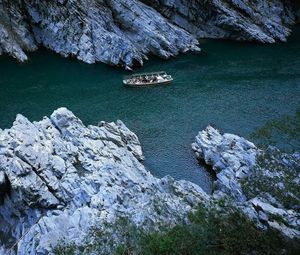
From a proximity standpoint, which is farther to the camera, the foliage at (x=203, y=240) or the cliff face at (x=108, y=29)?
the cliff face at (x=108, y=29)

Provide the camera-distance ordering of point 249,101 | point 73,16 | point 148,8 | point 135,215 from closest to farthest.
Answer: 1. point 135,215
2. point 249,101
3. point 73,16
4. point 148,8

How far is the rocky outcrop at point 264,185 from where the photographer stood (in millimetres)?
31109

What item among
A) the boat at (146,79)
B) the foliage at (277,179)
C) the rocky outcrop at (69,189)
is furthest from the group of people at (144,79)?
the foliage at (277,179)

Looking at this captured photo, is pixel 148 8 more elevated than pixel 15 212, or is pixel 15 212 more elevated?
pixel 148 8

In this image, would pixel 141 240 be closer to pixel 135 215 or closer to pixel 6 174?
pixel 135 215

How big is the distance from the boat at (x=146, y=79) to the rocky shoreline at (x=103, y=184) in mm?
17879

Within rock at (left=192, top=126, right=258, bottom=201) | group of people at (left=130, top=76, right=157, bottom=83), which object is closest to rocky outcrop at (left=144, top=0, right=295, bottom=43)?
group of people at (left=130, top=76, right=157, bottom=83)

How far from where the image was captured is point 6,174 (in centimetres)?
4300

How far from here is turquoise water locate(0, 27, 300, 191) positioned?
2314 inches

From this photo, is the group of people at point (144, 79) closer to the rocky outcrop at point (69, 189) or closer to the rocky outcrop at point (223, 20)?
the rocky outcrop at point (69, 189)

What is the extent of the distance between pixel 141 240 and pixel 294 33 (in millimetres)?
86070

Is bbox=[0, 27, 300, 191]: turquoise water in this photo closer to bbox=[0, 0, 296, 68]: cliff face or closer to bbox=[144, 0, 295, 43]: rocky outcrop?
bbox=[0, 0, 296, 68]: cliff face

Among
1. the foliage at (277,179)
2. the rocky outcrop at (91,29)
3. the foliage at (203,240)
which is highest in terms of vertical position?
the foliage at (277,179)

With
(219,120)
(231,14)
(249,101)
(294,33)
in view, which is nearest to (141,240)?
(219,120)
